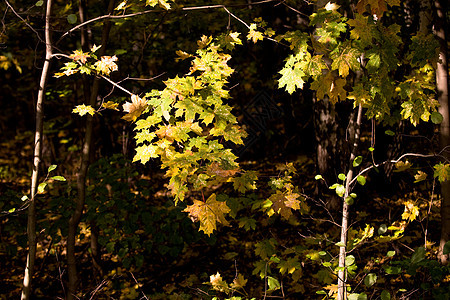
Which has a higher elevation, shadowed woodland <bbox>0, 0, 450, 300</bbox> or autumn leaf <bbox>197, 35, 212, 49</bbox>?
autumn leaf <bbox>197, 35, 212, 49</bbox>

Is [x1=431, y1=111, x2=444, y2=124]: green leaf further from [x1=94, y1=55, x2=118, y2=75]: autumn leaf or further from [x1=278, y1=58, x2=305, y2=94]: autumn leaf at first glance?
[x1=94, y1=55, x2=118, y2=75]: autumn leaf

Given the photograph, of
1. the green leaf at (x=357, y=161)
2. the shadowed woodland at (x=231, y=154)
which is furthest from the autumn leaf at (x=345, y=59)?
the green leaf at (x=357, y=161)

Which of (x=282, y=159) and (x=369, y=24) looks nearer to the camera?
(x=369, y=24)

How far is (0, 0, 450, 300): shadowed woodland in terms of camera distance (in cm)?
249

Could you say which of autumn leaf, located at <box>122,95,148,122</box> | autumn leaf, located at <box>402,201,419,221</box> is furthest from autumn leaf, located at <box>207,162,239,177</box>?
autumn leaf, located at <box>402,201,419,221</box>

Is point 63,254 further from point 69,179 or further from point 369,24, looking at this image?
point 369,24

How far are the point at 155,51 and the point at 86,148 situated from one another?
2487mm

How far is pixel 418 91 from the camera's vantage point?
2.65 m

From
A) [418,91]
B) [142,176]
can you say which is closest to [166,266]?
[142,176]

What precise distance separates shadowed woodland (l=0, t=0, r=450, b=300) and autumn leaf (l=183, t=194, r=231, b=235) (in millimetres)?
13

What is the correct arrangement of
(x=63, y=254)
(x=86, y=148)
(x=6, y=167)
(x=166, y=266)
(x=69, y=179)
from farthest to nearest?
(x=6, y=167), (x=69, y=179), (x=63, y=254), (x=166, y=266), (x=86, y=148)

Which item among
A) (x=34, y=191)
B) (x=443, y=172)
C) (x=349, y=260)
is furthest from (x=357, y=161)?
(x=34, y=191)

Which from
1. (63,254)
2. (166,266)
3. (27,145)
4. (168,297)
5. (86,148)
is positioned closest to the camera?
(86,148)

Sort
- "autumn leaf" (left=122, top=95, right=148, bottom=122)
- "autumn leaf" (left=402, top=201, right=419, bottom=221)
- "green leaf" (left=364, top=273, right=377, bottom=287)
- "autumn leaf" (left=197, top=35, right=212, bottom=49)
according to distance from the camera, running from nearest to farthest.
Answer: "green leaf" (left=364, top=273, right=377, bottom=287)
"autumn leaf" (left=122, top=95, right=148, bottom=122)
"autumn leaf" (left=197, top=35, right=212, bottom=49)
"autumn leaf" (left=402, top=201, right=419, bottom=221)
